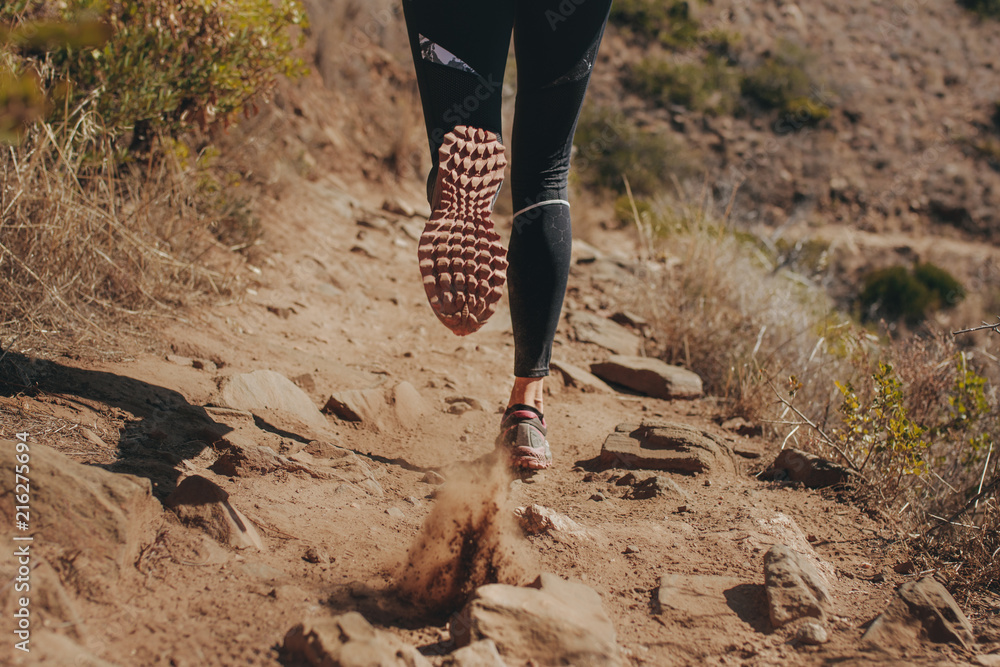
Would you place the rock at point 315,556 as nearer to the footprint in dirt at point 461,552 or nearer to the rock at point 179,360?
the footprint in dirt at point 461,552

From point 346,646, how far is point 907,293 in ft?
35.8

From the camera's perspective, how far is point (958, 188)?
14.0 metres

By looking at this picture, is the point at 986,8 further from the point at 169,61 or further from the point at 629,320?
the point at 169,61

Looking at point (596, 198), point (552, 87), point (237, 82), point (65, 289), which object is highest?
point (552, 87)

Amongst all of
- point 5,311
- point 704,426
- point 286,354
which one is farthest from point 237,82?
point 704,426

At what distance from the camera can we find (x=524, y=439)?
170 centimetres

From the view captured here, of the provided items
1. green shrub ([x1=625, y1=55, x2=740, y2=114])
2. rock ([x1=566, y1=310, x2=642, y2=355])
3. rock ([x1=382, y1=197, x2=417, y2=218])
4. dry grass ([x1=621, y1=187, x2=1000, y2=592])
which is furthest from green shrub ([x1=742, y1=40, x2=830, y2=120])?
rock ([x1=566, y1=310, x2=642, y2=355])

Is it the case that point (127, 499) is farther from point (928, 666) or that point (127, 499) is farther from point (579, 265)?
point (579, 265)

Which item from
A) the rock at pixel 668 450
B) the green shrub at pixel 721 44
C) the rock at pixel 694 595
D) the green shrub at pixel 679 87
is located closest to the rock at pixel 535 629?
the rock at pixel 694 595

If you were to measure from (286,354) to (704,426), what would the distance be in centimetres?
153

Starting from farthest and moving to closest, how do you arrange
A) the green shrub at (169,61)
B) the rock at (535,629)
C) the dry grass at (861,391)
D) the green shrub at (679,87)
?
the green shrub at (679,87), the green shrub at (169,61), the dry grass at (861,391), the rock at (535,629)

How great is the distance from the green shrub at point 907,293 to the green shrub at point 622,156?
3273 mm

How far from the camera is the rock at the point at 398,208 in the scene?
523cm

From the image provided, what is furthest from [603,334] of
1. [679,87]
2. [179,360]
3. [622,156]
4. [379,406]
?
[679,87]
